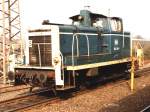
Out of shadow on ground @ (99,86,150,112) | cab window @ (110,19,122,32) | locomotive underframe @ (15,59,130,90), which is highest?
cab window @ (110,19,122,32)

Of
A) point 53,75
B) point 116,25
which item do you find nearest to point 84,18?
point 116,25

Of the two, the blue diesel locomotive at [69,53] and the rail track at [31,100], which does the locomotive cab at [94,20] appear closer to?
the blue diesel locomotive at [69,53]

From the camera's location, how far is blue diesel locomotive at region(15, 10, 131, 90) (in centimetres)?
1137

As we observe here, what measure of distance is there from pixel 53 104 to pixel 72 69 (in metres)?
1.49

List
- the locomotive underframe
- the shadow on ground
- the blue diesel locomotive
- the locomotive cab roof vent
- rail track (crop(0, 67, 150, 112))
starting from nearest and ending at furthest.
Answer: the shadow on ground → rail track (crop(0, 67, 150, 112)) → the locomotive underframe → the blue diesel locomotive → the locomotive cab roof vent

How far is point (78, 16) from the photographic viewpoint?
14.1m

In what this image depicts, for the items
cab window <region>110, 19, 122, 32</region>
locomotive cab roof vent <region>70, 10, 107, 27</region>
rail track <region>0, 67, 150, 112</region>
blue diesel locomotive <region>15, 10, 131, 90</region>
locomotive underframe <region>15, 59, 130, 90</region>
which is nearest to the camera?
rail track <region>0, 67, 150, 112</region>

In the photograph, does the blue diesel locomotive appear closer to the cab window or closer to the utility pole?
the cab window

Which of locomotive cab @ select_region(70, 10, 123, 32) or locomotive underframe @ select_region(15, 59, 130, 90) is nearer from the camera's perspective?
locomotive underframe @ select_region(15, 59, 130, 90)

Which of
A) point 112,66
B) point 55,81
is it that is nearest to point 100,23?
point 112,66

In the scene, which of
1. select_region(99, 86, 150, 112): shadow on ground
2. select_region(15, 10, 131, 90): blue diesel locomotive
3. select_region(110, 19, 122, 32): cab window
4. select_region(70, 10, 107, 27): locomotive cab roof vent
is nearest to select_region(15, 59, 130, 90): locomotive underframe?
select_region(15, 10, 131, 90): blue diesel locomotive

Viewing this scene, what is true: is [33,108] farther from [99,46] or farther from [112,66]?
[112,66]

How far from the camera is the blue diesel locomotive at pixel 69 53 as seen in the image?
11367 millimetres

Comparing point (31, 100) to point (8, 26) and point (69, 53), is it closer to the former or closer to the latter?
point (69, 53)
